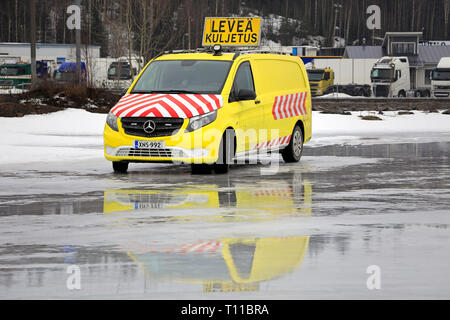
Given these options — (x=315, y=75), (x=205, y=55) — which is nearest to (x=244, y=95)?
(x=205, y=55)

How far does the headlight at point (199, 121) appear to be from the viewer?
647 inches

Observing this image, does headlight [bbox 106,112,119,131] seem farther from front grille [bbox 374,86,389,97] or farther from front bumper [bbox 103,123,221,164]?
front grille [bbox 374,86,389,97]

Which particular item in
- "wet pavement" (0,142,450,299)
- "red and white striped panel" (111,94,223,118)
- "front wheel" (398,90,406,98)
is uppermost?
"red and white striped panel" (111,94,223,118)

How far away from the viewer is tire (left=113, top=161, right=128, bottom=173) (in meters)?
17.2

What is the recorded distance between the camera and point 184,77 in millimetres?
17844

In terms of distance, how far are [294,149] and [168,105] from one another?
379 cm

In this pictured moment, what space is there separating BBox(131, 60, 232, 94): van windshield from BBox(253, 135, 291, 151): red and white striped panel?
1.39 m

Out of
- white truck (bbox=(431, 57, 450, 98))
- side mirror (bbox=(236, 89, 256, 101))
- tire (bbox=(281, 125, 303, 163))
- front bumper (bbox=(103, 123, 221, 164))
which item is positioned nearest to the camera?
front bumper (bbox=(103, 123, 221, 164))

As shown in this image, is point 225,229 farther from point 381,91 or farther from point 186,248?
point 381,91

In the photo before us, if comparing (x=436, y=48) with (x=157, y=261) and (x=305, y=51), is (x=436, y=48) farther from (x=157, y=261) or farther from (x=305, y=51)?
(x=157, y=261)

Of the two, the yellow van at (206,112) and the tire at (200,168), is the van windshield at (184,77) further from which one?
the tire at (200,168)

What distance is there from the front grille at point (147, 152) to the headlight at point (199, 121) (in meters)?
0.46

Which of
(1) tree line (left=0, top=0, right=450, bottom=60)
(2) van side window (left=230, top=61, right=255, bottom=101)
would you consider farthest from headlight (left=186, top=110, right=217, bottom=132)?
(1) tree line (left=0, top=0, right=450, bottom=60)
